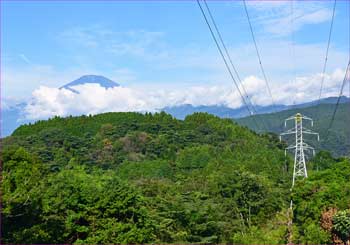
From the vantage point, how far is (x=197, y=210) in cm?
3147

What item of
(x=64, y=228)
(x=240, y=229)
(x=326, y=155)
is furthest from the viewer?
(x=326, y=155)

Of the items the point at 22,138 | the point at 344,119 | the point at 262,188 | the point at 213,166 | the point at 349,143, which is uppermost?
the point at 344,119

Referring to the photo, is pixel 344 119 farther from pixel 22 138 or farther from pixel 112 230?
pixel 112 230

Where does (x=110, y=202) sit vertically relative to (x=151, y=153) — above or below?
below

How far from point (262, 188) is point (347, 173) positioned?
33.4ft

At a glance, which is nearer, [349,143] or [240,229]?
[240,229]

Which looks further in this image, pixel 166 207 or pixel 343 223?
pixel 166 207

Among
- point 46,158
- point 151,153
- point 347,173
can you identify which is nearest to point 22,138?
point 46,158

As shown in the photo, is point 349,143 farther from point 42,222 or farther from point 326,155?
point 42,222

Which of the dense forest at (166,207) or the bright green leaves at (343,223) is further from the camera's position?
the bright green leaves at (343,223)

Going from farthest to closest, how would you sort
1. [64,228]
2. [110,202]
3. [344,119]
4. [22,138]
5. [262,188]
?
[344,119] < [22,138] < [262,188] < [110,202] < [64,228]

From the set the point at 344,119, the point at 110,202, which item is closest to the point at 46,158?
the point at 110,202

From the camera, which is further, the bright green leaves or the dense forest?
the bright green leaves

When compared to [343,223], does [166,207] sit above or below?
above
